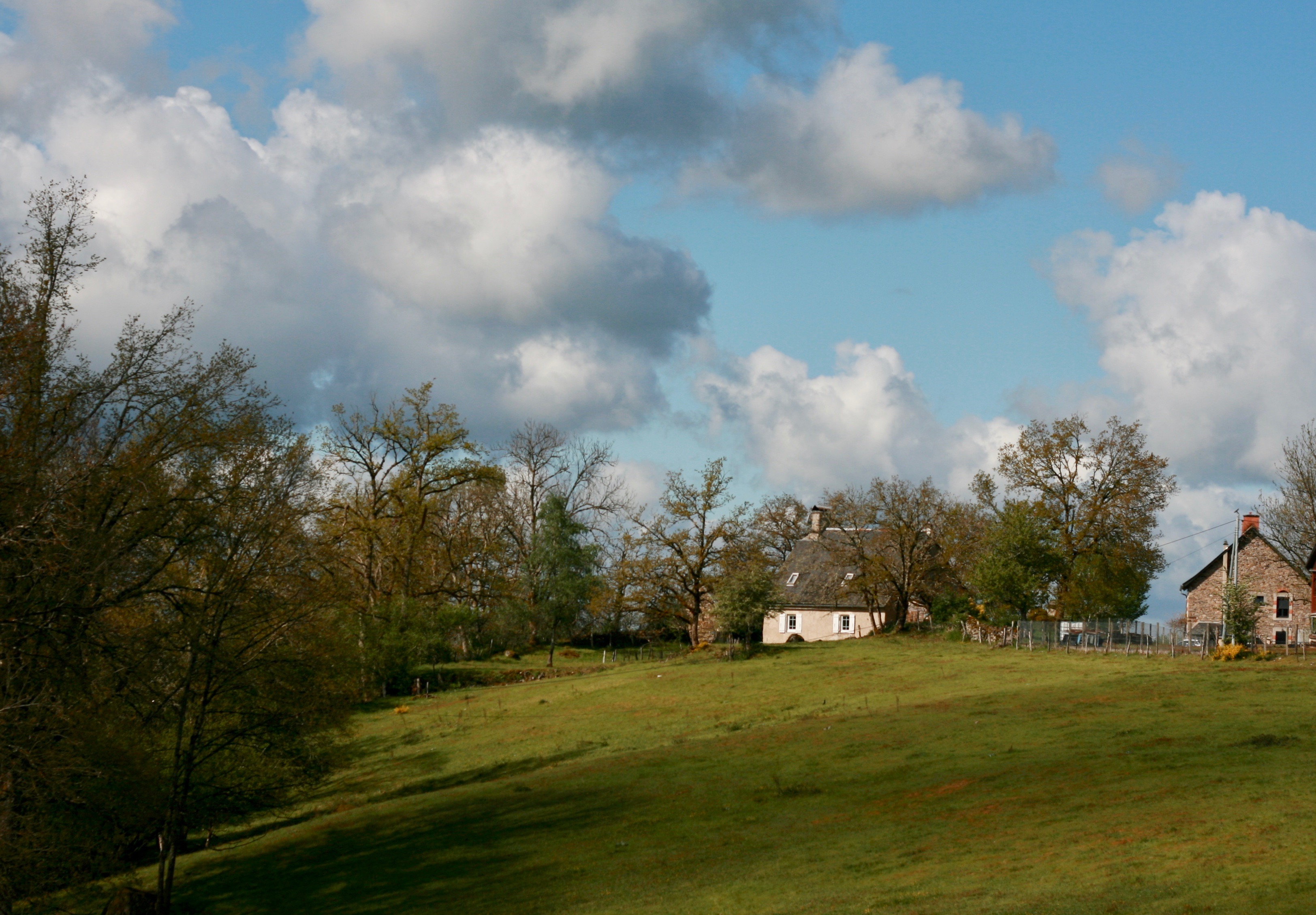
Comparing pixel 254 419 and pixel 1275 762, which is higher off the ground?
pixel 254 419

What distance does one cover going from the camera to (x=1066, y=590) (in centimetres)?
6312

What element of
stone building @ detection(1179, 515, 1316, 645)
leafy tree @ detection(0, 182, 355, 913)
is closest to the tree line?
leafy tree @ detection(0, 182, 355, 913)

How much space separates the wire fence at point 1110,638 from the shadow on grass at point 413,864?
33862 millimetres

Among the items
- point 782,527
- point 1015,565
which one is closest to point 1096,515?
point 1015,565

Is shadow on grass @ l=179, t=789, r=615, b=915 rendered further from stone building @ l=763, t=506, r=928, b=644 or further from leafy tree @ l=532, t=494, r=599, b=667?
stone building @ l=763, t=506, r=928, b=644

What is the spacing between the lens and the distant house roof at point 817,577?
8412cm

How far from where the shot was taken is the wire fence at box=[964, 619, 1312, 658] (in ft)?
165

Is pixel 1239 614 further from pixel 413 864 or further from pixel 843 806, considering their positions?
pixel 413 864

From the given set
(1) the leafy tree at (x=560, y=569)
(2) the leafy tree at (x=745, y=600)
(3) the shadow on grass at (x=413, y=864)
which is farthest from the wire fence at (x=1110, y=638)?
(3) the shadow on grass at (x=413, y=864)

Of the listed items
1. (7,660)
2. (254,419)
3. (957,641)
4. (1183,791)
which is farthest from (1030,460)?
(7,660)

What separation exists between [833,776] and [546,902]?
11043 mm

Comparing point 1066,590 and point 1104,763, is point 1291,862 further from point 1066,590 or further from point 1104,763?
point 1066,590

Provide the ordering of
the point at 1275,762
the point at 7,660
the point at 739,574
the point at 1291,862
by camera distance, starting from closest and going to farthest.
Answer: the point at 1291,862 → the point at 7,660 → the point at 1275,762 → the point at 739,574

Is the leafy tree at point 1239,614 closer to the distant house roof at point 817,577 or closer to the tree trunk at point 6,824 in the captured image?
the distant house roof at point 817,577
